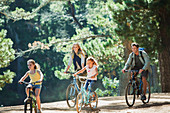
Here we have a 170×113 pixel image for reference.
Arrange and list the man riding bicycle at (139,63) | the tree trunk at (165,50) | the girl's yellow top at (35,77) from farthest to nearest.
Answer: the tree trunk at (165,50) < the man riding bicycle at (139,63) < the girl's yellow top at (35,77)

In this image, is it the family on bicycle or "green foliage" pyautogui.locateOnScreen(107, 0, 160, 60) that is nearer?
the family on bicycle

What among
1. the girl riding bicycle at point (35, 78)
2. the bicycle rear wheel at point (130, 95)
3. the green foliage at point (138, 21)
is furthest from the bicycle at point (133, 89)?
the green foliage at point (138, 21)

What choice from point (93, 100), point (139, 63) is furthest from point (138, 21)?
point (93, 100)

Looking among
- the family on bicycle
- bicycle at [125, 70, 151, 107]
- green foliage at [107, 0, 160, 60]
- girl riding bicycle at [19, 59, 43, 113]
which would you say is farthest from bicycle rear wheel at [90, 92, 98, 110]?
green foliage at [107, 0, 160, 60]

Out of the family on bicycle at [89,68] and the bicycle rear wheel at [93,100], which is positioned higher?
the family on bicycle at [89,68]

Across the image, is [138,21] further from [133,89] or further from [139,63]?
[133,89]

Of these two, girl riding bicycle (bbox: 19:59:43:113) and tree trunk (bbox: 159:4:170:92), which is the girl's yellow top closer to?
girl riding bicycle (bbox: 19:59:43:113)

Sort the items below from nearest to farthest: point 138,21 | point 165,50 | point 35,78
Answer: point 35,78, point 165,50, point 138,21

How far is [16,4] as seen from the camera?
4522 centimetres

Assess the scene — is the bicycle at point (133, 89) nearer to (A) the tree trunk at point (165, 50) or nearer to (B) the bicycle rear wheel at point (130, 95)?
(B) the bicycle rear wheel at point (130, 95)

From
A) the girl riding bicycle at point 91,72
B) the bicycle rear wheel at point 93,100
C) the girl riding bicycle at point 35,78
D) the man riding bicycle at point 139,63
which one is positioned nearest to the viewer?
the girl riding bicycle at point 35,78

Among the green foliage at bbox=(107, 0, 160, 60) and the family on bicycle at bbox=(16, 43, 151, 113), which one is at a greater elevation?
the green foliage at bbox=(107, 0, 160, 60)

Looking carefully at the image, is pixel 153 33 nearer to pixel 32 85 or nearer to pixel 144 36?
pixel 144 36

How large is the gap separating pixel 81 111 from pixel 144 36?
831 cm
